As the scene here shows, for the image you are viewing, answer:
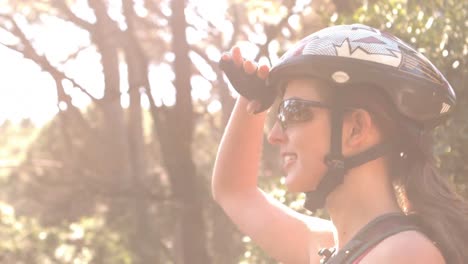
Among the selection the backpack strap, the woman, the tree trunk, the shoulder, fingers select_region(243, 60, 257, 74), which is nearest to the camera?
the shoulder

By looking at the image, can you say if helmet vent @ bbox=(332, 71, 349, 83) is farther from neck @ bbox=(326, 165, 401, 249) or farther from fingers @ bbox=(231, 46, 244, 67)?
fingers @ bbox=(231, 46, 244, 67)

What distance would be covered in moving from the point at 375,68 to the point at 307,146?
13.0 inches

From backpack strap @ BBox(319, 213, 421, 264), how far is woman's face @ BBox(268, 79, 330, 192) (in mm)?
258

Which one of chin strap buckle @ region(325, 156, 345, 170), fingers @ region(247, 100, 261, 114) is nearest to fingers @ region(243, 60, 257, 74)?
fingers @ region(247, 100, 261, 114)

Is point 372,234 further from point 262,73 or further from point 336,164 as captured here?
point 262,73

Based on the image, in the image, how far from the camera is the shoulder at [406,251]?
2459 mm

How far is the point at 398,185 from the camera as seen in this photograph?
2.84 metres

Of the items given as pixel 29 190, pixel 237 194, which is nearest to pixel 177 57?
pixel 237 194

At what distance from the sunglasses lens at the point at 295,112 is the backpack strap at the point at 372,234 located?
1.31ft

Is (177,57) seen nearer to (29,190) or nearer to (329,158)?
(329,158)

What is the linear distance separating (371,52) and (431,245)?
0.71 meters

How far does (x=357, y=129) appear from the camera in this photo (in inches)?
112

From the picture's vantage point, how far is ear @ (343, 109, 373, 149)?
281 cm

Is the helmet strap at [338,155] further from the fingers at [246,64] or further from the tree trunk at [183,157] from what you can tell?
the tree trunk at [183,157]
